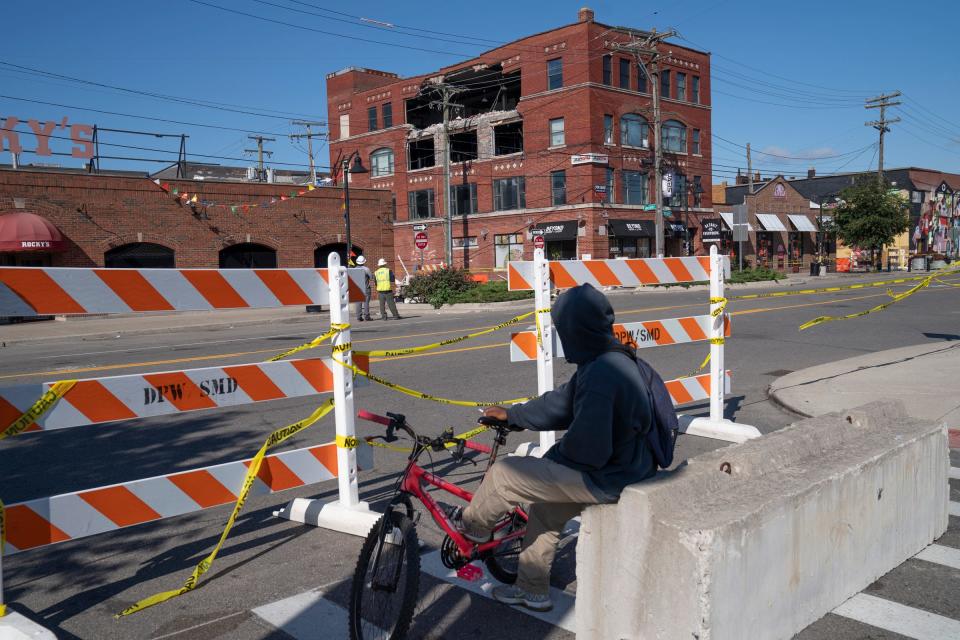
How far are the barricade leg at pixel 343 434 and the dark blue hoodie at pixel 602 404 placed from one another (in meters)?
1.89

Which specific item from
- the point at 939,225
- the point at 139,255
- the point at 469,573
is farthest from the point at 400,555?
the point at 939,225

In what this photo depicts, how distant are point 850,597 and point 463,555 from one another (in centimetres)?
211

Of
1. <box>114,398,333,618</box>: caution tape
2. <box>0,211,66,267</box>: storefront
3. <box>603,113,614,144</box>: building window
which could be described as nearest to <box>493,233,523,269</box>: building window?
<box>603,113,614,144</box>: building window

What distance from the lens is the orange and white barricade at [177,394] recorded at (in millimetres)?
3955

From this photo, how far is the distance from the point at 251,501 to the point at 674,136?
51.0 m

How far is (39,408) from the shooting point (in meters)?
3.90

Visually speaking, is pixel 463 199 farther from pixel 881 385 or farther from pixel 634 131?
pixel 881 385

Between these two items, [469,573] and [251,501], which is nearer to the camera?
[469,573]

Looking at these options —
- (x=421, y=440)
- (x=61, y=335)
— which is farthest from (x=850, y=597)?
(x=61, y=335)

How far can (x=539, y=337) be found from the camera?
6258 mm

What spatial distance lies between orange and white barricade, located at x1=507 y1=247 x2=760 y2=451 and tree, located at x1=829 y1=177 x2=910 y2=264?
184 ft

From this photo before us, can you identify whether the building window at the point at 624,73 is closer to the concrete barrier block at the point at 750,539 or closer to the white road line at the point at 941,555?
the white road line at the point at 941,555

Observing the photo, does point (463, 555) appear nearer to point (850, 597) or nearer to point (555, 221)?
point (850, 597)

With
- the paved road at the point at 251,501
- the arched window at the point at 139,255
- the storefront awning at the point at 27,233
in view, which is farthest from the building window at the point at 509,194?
the paved road at the point at 251,501
